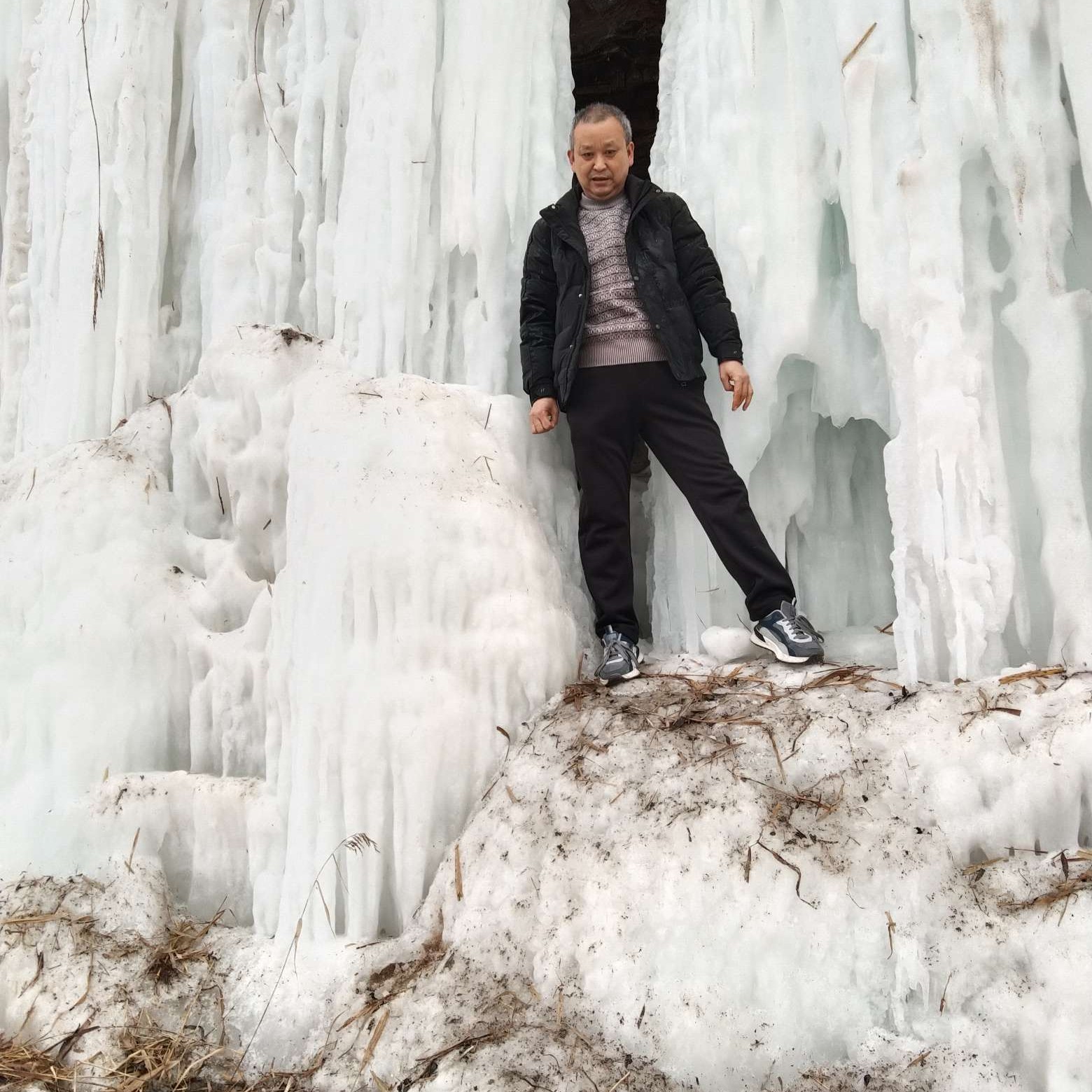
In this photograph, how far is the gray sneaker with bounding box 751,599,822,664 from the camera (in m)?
3.06

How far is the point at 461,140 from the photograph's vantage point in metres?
3.96

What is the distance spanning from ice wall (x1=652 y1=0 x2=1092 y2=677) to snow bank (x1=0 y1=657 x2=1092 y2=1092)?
1.62 feet

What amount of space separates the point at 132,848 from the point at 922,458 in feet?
9.97

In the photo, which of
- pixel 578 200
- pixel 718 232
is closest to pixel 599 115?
pixel 578 200

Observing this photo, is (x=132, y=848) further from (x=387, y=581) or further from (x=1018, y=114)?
(x=1018, y=114)

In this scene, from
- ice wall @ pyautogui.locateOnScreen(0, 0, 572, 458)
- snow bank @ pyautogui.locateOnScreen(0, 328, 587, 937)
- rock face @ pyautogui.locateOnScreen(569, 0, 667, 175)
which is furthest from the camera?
rock face @ pyautogui.locateOnScreen(569, 0, 667, 175)

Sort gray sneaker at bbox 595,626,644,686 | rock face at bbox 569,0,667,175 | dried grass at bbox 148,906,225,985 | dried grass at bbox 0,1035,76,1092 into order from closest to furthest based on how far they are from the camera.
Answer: dried grass at bbox 0,1035,76,1092 < dried grass at bbox 148,906,225,985 < gray sneaker at bbox 595,626,644,686 < rock face at bbox 569,0,667,175

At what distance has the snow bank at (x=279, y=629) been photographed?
3.00 m

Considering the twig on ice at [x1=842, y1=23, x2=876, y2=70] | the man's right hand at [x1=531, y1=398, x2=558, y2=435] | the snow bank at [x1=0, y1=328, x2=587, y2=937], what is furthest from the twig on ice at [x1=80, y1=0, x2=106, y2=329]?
the twig on ice at [x1=842, y1=23, x2=876, y2=70]

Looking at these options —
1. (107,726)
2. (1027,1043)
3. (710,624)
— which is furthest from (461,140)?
(1027,1043)

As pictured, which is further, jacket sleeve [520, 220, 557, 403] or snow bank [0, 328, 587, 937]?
jacket sleeve [520, 220, 557, 403]

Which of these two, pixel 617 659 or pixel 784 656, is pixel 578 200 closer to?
pixel 617 659

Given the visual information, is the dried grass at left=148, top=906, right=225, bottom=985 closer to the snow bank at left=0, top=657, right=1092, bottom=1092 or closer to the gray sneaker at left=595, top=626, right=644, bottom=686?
the snow bank at left=0, top=657, right=1092, bottom=1092

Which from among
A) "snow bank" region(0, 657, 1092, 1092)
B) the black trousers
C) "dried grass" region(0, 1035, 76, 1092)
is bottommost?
"dried grass" region(0, 1035, 76, 1092)
